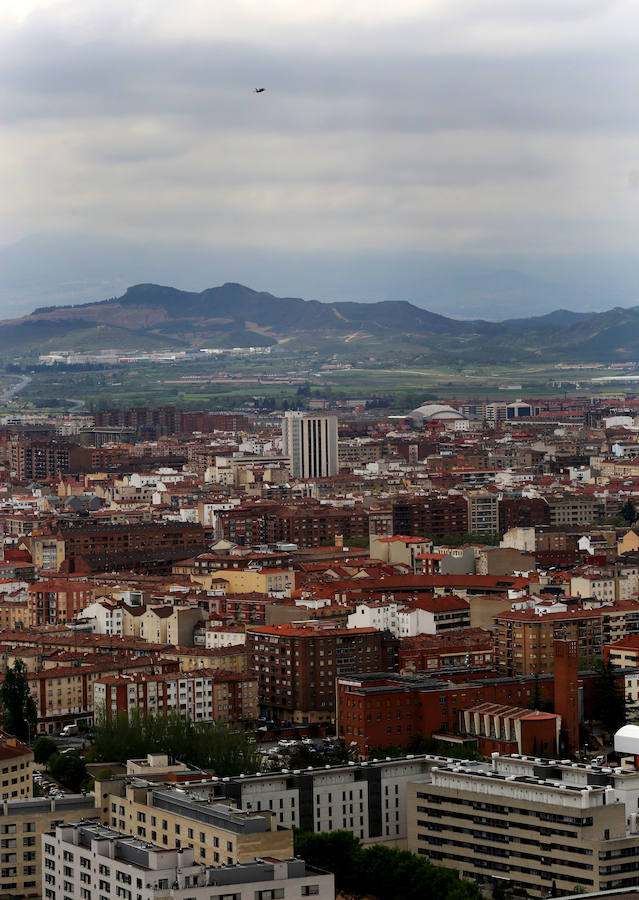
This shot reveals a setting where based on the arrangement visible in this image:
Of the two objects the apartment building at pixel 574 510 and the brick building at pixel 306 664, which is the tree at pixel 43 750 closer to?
the brick building at pixel 306 664

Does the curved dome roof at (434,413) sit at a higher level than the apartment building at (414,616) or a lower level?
higher

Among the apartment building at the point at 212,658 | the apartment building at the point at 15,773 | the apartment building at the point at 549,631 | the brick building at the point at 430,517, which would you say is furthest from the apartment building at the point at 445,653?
the brick building at the point at 430,517

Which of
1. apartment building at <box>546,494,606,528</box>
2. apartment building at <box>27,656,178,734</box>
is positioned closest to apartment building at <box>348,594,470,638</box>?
apartment building at <box>27,656,178,734</box>

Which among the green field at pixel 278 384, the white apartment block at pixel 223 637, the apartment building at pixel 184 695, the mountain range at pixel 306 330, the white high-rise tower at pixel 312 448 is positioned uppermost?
the mountain range at pixel 306 330

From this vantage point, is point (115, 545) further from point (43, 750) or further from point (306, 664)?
point (43, 750)

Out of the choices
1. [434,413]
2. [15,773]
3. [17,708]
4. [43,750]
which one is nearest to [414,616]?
[17,708]

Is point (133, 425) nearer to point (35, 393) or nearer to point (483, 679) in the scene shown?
point (35, 393)
